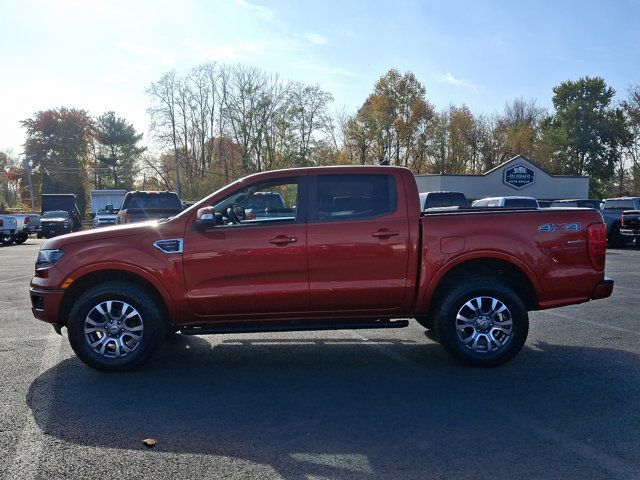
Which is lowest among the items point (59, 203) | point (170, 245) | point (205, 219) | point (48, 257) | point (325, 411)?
point (325, 411)

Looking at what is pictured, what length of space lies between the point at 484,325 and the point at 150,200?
11.5 meters

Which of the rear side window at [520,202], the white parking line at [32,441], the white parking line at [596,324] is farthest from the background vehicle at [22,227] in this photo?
the white parking line at [596,324]

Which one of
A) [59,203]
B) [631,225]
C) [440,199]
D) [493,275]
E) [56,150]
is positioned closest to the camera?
[493,275]

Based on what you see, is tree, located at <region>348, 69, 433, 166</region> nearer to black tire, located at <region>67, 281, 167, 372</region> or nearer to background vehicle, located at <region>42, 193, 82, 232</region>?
background vehicle, located at <region>42, 193, 82, 232</region>

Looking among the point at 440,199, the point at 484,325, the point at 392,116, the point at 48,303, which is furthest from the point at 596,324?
the point at 392,116

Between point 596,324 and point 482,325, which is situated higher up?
point 482,325

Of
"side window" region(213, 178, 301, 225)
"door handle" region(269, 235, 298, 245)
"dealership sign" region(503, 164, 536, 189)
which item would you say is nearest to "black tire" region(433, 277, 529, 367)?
"door handle" region(269, 235, 298, 245)

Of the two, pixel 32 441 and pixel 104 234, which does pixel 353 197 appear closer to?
pixel 104 234

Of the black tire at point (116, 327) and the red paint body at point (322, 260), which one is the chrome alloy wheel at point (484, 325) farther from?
the black tire at point (116, 327)

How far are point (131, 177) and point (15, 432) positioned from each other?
219 ft

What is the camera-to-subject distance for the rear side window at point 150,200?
49.3ft

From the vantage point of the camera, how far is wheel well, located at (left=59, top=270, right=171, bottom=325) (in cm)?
569

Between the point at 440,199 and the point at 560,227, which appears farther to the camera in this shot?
the point at 440,199

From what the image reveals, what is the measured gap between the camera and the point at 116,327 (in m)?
5.59
